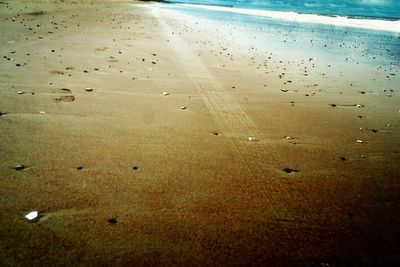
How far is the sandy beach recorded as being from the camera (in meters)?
2.24

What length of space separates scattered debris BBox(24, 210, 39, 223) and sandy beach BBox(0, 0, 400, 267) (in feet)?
0.16

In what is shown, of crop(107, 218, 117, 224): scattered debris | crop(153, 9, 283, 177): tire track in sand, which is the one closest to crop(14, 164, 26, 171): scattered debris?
crop(107, 218, 117, 224): scattered debris

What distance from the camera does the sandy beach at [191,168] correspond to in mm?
2236

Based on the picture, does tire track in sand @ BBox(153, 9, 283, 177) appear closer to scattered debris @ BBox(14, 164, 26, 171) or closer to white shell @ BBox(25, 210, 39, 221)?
white shell @ BBox(25, 210, 39, 221)

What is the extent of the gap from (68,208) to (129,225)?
0.51 m

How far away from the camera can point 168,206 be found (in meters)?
2.62

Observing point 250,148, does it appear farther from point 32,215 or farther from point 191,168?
point 32,215

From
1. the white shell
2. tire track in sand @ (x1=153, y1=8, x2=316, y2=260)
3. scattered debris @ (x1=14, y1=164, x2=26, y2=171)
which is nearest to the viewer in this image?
the white shell

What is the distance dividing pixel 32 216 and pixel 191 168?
1.44 m

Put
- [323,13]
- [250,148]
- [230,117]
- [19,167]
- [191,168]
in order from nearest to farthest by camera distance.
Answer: [19,167], [191,168], [250,148], [230,117], [323,13]

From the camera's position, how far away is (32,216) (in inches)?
93.2

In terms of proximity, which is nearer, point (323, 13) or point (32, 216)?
point (32, 216)

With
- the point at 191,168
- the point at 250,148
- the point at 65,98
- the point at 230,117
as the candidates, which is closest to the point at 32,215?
the point at 191,168

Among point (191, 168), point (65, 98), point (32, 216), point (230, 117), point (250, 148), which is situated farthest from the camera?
point (65, 98)
